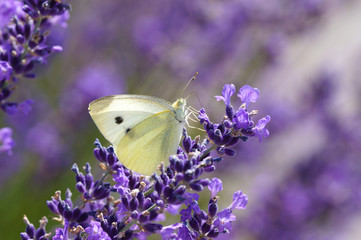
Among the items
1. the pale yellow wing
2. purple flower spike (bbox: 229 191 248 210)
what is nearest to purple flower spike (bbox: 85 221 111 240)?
the pale yellow wing

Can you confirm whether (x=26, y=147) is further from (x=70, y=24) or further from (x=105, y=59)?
(x=70, y=24)

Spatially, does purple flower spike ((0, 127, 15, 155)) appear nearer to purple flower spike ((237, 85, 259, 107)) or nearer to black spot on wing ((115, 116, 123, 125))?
black spot on wing ((115, 116, 123, 125))

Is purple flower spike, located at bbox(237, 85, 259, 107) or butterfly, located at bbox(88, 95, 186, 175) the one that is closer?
purple flower spike, located at bbox(237, 85, 259, 107)

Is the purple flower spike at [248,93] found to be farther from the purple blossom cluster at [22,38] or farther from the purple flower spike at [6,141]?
the purple flower spike at [6,141]

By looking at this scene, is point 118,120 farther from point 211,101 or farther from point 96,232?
point 211,101

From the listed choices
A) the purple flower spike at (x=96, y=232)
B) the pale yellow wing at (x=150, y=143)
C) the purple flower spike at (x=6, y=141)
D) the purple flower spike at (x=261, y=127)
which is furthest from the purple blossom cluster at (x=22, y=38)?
the purple flower spike at (x=261, y=127)

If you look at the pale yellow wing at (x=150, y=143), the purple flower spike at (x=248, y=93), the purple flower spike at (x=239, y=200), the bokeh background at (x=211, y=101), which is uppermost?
the bokeh background at (x=211, y=101)

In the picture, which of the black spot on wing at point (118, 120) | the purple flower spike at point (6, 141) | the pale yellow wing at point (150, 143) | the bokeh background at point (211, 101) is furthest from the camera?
the bokeh background at point (211, 101)

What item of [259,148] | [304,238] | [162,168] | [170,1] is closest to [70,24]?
[170,1]
